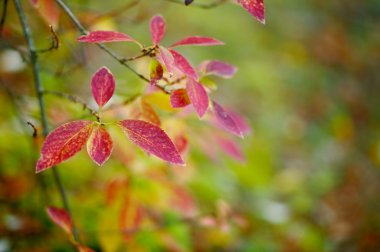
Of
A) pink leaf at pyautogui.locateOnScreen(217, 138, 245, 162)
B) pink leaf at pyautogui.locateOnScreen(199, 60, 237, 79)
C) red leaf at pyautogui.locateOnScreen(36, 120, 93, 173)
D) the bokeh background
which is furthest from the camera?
the bokeh background

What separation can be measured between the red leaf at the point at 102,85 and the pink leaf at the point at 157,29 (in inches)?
4.1

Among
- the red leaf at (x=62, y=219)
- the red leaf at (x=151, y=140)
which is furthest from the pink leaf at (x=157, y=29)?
the red leaf at (x=62, y=219)

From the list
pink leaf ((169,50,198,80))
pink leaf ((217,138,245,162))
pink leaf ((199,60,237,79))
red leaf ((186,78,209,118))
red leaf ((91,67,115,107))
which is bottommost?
red leaf ((91,67,115,107))

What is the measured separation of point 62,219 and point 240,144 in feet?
5.82

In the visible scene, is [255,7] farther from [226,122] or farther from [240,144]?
[240,144]

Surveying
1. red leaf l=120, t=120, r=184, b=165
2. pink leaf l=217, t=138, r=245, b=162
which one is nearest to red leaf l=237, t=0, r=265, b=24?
red leaf l=120, t=120, r=184, b=165

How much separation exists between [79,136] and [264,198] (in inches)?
61.9

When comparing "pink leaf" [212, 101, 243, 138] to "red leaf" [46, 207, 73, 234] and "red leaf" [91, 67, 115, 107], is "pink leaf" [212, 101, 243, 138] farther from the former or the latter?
"red leaf" [46, 207, 73, 234]

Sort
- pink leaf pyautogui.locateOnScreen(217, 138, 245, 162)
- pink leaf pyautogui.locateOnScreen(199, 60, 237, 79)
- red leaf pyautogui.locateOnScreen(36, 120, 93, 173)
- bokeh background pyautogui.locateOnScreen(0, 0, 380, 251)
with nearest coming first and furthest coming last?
red leaf pyautogui.locateOnScreen(36, 120, 93, 173) → pink leaf pyautogui.locateOnScreen(199, 60, 237, 79) → pink leaf pyautogui.locateOnScreen(217, 138, 245, 162) → bokeh background pyautogui.locateOnScreen(0, 0, 380, 251)

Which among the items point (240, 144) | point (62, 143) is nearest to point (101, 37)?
point (62, 143)

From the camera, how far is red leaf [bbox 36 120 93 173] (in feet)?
1.84

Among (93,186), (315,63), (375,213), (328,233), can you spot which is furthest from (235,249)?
(315,63)

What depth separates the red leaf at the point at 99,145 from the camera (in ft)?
1.85

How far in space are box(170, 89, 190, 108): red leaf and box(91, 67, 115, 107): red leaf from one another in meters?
0.11
